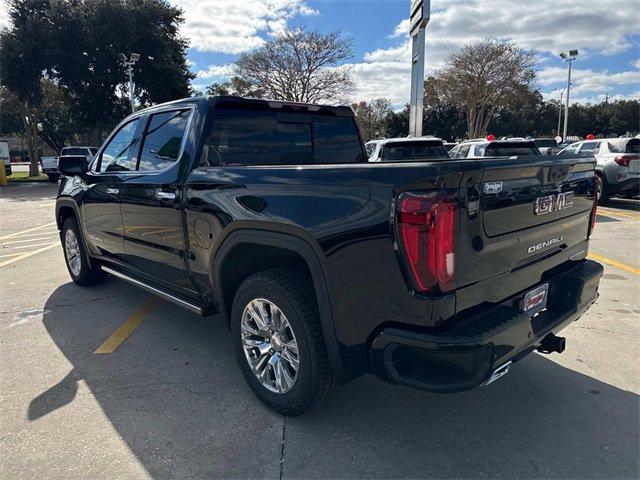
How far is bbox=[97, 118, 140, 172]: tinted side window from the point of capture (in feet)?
13.6

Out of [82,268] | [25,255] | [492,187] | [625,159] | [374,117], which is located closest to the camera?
[492,187]

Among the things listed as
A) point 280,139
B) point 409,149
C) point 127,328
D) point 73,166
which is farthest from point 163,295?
point 409,149

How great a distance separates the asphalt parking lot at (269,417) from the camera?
2400 millimetres

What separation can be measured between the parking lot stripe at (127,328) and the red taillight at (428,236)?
2.88 metres

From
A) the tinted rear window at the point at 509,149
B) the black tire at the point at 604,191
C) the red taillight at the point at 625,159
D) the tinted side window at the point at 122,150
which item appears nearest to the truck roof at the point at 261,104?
the tinted side window at the point at 122,150

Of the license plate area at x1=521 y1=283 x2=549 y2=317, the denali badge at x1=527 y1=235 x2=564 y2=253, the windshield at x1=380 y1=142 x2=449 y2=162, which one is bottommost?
the license plate area at x1=521 y1=283 x2=549 y2=317

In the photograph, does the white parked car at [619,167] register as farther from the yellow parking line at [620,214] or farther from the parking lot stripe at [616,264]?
the parking lot stripe at [616,264]

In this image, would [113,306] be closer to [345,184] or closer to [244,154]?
[244,154]

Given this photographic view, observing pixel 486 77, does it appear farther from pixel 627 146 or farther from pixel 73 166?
pixel 73 166

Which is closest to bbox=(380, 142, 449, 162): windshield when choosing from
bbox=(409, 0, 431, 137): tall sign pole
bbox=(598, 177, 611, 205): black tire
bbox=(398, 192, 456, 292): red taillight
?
bbox=(409, 0, 431, 137): tall sign pole

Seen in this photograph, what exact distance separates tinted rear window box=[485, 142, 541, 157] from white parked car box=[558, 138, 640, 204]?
1.54 meters

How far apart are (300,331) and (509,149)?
962 centimetres

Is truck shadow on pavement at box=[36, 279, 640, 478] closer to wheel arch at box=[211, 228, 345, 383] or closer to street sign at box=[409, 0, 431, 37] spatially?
wheel arch at box=[211, 228, 345, 383]

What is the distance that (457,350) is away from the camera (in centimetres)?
201
